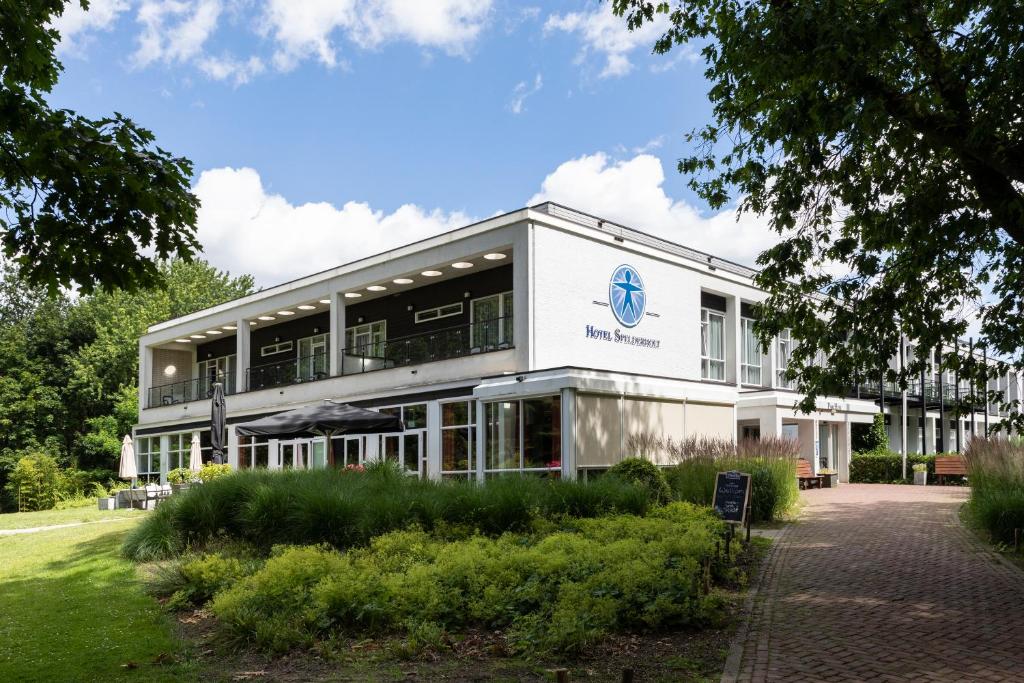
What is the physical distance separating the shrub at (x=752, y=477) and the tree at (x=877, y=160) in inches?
173

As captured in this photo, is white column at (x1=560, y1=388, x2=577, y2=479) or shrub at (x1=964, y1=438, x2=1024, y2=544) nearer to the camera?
shrub at (x1=964, y1=438, x2=1024, y2=544)

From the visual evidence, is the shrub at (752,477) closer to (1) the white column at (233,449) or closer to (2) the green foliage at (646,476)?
(2) the green foliage at (646,476)

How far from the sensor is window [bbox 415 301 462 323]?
2575 centimetres

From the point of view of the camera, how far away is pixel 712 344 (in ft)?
92.8

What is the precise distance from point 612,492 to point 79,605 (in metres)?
6.89

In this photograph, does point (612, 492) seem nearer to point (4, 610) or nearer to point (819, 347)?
point (819, 347)

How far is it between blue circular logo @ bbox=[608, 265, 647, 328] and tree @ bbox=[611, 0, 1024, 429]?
11052mm

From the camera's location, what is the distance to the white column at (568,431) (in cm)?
1861

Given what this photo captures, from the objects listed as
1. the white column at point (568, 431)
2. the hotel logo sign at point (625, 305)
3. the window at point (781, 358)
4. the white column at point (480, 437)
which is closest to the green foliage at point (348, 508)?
the white column at point (568, 431)

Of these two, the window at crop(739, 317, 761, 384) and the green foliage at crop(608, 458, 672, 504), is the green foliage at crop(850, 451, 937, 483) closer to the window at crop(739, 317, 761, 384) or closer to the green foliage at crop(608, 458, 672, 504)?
the window at crop(739, 317, 761, 384)

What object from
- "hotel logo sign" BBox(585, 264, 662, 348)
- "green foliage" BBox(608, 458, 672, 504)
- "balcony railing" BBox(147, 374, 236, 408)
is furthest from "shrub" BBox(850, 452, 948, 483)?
"balcony railing" BBox(147, 374, 236, 408)

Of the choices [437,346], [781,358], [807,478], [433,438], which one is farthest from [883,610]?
[781,358]

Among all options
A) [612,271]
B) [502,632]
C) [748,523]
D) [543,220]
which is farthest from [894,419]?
[502,632]

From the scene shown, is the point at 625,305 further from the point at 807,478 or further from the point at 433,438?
the point at 807,478
